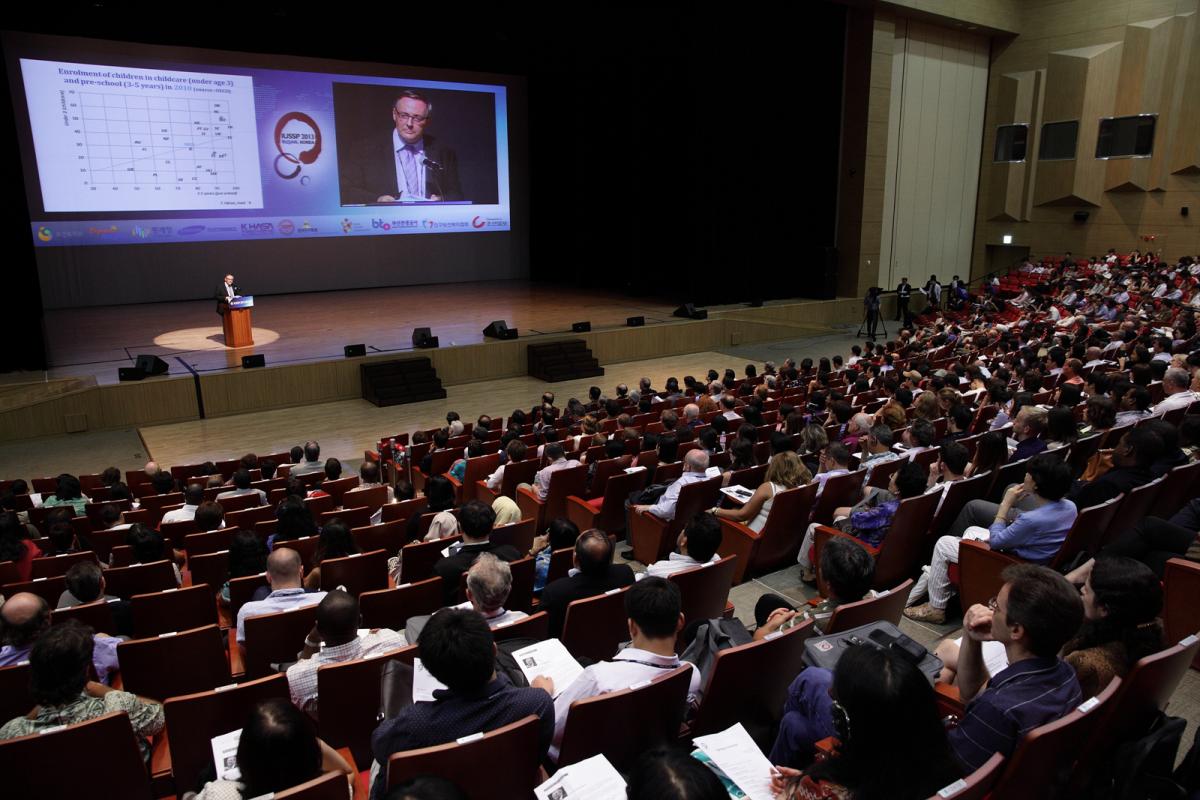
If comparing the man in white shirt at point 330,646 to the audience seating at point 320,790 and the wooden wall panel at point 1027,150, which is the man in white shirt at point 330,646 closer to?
the audience seating at point 320,790

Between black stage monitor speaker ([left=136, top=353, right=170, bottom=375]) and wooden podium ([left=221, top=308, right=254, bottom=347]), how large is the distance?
2.12 m

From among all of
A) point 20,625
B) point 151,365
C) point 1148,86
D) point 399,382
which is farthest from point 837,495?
point 1148,86

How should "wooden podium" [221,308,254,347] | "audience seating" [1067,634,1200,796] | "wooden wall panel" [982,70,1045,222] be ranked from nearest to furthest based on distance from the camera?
"audience seating" [1067,634,1200,796], "wooden podium" [221,308,254,347], "wooden wall panel" [982,70,1045,222]

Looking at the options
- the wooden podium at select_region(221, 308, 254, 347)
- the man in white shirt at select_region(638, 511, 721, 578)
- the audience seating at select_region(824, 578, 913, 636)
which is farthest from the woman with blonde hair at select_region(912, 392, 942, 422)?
the wooden podium at select_region(221, 308, 254, 347)

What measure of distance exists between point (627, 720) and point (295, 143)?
60.9 feet

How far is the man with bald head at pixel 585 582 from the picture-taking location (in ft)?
13.0

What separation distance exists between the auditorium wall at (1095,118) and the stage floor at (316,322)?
36.8ft

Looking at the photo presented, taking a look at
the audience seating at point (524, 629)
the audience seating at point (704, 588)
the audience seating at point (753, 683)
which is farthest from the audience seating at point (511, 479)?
the audience seating at point (753, 683)

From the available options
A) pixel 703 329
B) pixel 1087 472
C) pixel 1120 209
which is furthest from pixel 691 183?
pixel 1087 472

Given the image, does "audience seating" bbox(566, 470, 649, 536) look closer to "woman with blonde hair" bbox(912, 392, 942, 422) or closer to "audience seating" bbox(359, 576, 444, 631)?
"audience seating" bbox(359, 576, 444, 631)

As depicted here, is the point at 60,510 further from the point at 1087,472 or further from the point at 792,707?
the point at 1087,472

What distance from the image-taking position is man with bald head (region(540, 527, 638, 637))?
3967mm

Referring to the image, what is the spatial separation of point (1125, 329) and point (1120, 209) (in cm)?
1129

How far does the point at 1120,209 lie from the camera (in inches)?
821
